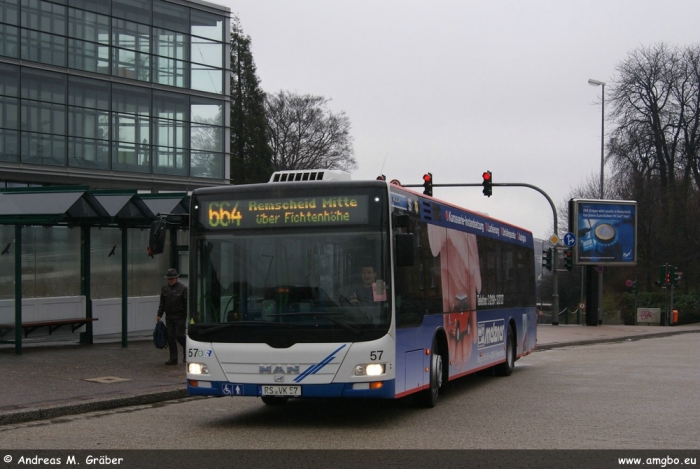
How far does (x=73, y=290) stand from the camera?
2170 cm

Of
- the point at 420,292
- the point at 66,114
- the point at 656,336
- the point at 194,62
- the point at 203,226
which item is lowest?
the point at 656,336

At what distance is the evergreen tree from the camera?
6588 centimetres

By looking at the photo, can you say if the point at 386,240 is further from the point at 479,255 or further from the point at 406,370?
the point at 479,255

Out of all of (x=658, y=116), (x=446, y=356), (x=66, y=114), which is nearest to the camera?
(x=446, y=356)

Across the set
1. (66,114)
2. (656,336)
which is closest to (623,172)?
(656,336)

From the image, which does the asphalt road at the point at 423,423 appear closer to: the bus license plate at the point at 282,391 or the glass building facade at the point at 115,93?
the bus license plate at the point at 282,391

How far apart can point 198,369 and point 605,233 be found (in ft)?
118

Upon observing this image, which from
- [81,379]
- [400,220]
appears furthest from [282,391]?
[81,379]

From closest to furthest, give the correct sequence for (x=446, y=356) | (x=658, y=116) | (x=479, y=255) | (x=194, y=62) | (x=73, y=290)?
(x=446, y=356) < (x=479, y=255) < (x=73, y=290) < (x=194, y=62) < (x=658, y=116)

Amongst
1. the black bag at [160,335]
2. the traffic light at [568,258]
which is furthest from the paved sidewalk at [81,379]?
the traffic light at [568,258]

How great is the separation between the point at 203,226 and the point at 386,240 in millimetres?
2168

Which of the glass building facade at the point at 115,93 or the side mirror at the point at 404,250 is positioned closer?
the side mirror at the point at 404,250

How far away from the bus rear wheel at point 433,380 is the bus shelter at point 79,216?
566 centimetres

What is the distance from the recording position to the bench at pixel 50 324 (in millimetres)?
18406
